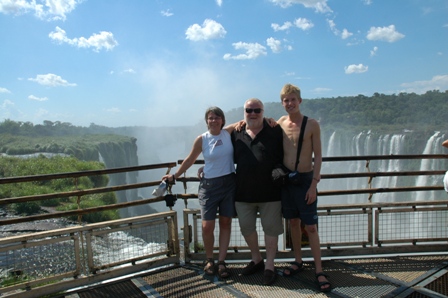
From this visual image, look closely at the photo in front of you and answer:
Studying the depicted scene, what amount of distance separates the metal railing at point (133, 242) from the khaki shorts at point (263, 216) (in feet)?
1.91

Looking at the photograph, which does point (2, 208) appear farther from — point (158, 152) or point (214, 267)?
point (158, 152)

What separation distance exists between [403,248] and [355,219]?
71 centimetres

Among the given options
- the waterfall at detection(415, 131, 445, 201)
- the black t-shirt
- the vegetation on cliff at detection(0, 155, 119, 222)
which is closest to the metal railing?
the black t-shirt

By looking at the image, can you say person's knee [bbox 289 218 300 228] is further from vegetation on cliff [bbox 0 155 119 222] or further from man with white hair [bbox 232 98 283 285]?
vegetation on cliff [bbox 0 155 119 222]

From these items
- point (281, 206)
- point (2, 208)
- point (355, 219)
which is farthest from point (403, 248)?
point (2, 208)

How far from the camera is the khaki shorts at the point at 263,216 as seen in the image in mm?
3877

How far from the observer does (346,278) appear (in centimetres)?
392

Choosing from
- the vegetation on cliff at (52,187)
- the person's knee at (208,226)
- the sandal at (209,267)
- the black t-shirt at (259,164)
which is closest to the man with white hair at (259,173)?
the black t-shirt at (259,164)

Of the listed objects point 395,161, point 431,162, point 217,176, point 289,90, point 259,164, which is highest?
point 289,90

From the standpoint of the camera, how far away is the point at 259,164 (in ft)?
12.4

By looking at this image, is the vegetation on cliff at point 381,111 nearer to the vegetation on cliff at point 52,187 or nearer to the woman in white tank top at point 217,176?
the vegetation on cliff at point 52,187

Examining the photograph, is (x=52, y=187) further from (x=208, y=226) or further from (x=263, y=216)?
(x=263, y=216)

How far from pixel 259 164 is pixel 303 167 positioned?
1.48ft

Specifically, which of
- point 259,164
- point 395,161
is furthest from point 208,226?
point 395,161
